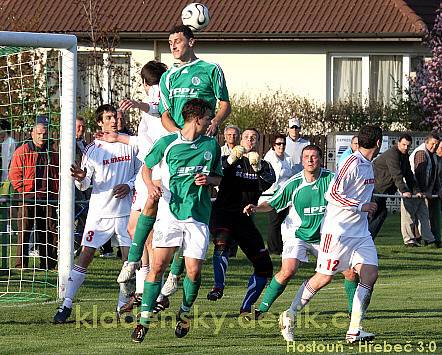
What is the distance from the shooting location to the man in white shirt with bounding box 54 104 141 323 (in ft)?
42.3

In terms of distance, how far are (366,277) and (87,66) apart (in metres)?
24.2

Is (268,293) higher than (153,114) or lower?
lower

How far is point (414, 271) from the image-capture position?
18.7 meters

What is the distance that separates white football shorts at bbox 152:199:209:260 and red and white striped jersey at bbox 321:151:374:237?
4.07 feet

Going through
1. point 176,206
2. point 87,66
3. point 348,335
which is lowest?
point 348,335

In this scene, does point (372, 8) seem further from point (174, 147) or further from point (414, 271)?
point (174, 147)

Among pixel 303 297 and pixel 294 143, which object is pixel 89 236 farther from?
pixel 294 143

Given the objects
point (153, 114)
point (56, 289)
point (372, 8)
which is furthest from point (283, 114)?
point (153, 114)

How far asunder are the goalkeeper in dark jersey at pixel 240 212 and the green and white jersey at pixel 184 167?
238 centimetres

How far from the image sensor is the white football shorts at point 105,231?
12.9m

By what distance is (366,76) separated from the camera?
36.8 m

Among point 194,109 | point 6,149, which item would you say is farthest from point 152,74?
point 6,149

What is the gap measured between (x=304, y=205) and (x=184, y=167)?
183 centimetres

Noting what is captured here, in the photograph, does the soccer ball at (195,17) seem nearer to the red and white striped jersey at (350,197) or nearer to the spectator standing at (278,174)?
the red and white striped jersey at (350,197)
